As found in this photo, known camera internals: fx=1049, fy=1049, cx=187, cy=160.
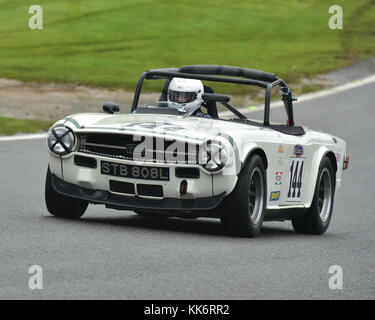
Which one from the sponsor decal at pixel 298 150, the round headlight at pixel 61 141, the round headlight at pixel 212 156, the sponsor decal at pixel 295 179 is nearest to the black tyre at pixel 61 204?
the round headlight at pixel 61 141

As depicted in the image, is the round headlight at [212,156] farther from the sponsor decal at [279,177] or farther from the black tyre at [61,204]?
the black tyre at [61,204]

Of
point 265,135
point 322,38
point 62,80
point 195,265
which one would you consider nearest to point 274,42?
point 322,38

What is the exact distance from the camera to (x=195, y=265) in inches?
306

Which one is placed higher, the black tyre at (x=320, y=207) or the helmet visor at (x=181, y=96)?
the helmet visor at (x=181, y=96)

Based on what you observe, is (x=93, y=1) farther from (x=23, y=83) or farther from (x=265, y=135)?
(x=265, y=135)

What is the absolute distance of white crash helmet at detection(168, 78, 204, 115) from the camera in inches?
433

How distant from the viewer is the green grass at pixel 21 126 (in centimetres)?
2221

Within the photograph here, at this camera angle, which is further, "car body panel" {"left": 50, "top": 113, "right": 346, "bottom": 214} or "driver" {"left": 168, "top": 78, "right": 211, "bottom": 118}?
"driver" {"left": 168, "top": 78, "right": 211, "bottom": 118}

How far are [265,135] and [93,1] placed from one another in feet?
117

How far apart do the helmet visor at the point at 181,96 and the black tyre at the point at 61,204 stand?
5.19ft

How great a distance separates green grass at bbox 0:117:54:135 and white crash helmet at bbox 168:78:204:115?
11.3 metres

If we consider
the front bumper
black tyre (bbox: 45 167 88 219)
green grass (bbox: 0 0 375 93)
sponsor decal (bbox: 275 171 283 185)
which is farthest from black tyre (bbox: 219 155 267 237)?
green grass (bbox: 0 0 375 93)

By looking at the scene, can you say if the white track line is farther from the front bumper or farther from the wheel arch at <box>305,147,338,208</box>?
the front bumper

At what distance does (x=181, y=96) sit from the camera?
1101 centimetres
